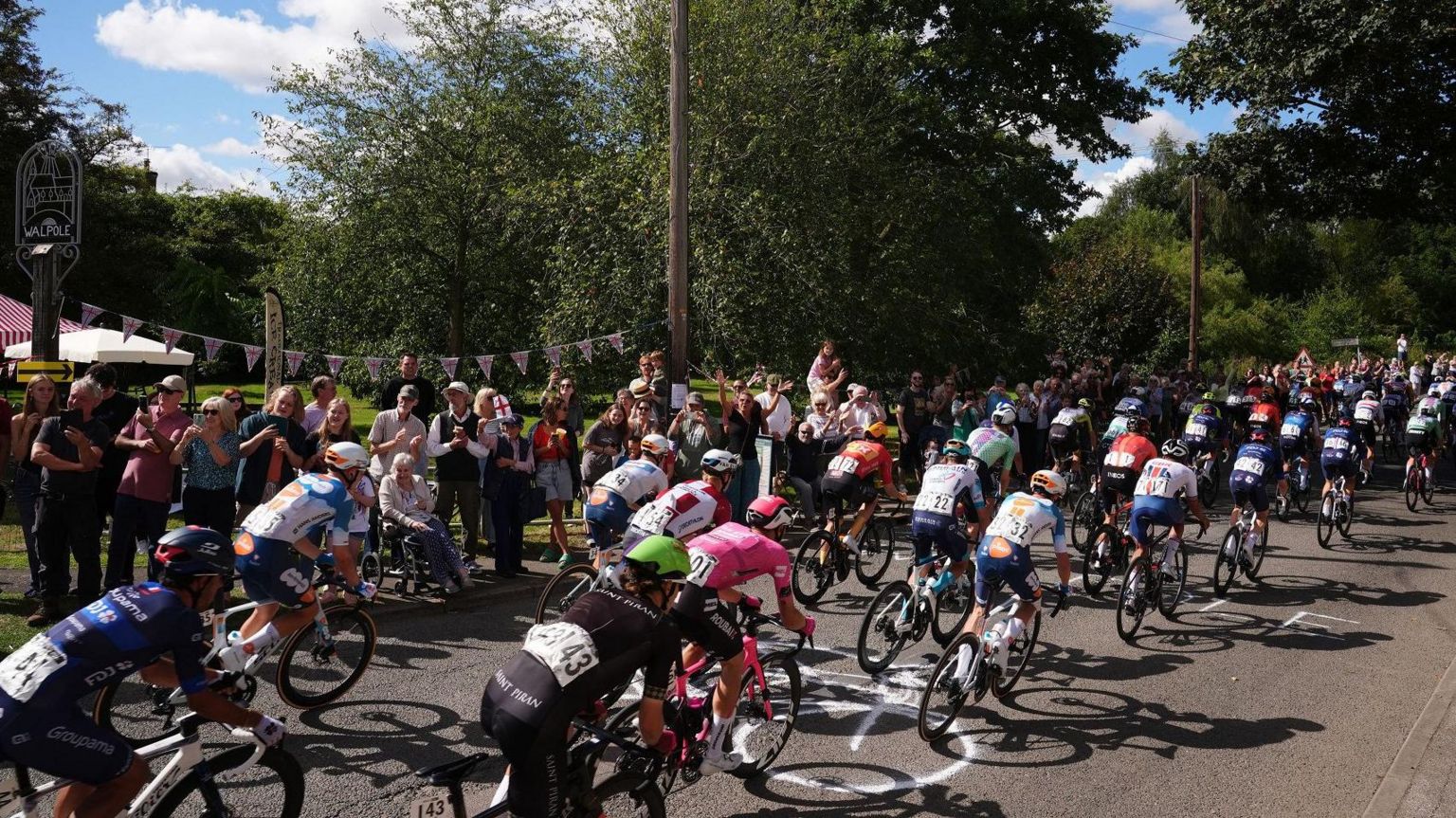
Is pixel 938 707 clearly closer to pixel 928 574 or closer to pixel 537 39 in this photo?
pixel 928 574

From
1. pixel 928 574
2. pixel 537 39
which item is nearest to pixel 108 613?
pixel 928 574

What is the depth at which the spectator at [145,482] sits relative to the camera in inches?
366

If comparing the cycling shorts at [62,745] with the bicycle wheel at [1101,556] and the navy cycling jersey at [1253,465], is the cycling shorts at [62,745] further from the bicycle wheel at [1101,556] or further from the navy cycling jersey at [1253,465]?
the navy cycling jersey at [1253,465]

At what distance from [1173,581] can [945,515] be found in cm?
313

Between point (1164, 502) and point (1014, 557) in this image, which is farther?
point (1164, 502)

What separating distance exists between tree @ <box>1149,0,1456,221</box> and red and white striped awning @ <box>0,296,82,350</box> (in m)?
25.0

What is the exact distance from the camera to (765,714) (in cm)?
665

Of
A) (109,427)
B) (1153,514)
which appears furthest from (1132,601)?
(109,427)

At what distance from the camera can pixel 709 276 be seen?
1855 cm

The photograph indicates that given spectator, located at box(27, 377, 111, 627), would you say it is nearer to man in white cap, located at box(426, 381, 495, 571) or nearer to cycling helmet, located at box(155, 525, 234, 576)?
man in white cap, located at box(426, 381, 495, 571)

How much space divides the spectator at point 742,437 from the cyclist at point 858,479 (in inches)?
115

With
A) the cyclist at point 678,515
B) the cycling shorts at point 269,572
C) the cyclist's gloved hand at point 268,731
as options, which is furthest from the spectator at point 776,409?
the cyclist's gloved hand at point 268,731

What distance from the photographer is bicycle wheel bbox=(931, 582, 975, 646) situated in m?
9.37

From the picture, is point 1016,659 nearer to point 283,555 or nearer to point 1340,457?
point 283,555
